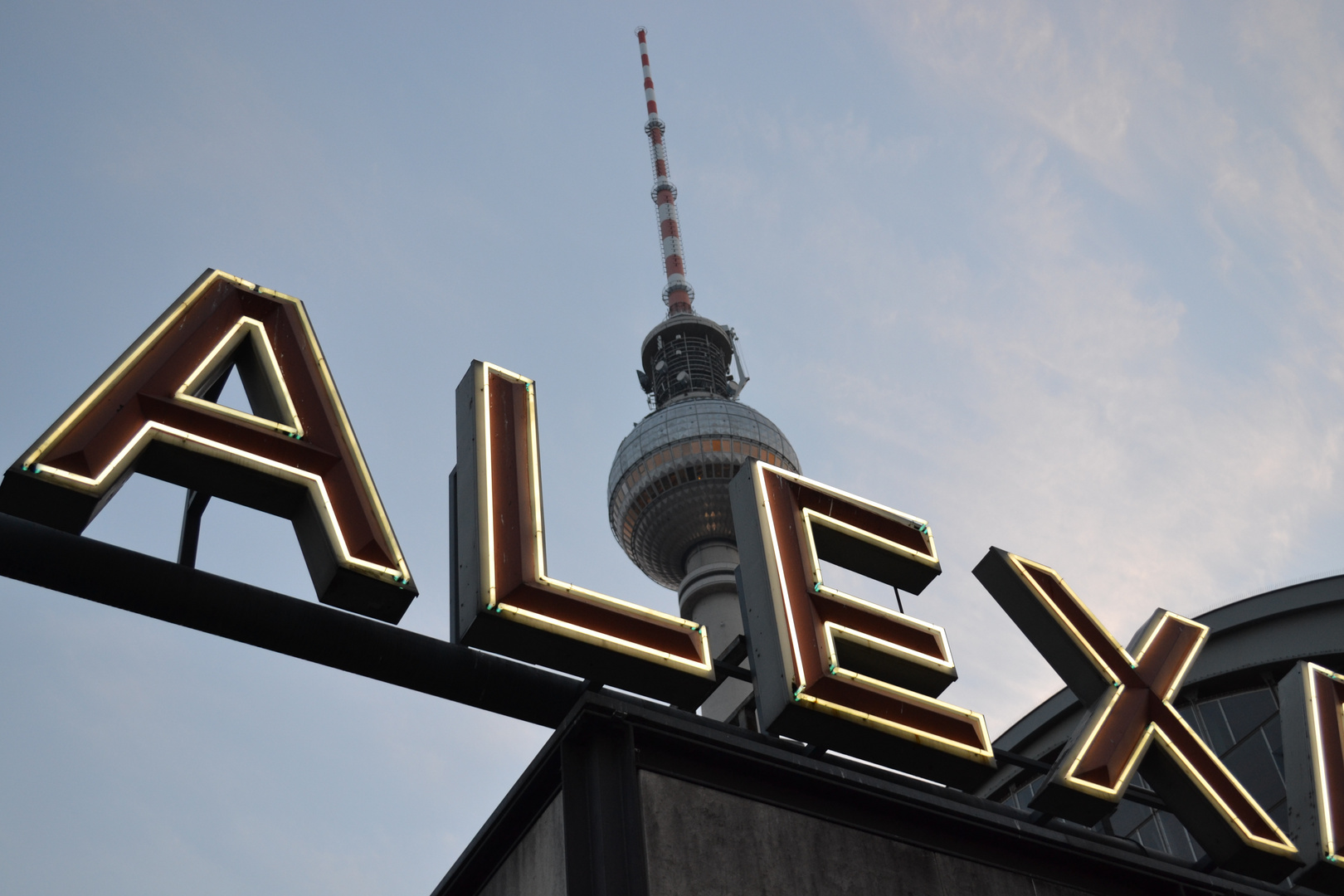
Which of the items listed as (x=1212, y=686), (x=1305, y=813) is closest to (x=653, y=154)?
(x=1212, y=686)

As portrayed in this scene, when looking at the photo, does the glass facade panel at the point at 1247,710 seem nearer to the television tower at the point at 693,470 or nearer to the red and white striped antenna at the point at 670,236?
the television tower at the point at 693,470

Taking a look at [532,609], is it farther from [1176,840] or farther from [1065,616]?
[1176,840]

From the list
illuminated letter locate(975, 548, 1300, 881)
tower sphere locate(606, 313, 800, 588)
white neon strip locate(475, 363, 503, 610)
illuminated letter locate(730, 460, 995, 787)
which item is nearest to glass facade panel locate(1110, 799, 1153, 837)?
illuminated letter locate(975, 548, 1300, 881)

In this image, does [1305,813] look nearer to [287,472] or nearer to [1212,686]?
[287,472]

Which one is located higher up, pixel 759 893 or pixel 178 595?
pixel 178 595

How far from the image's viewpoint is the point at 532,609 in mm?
9969

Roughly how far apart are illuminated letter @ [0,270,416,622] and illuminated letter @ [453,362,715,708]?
0.66m

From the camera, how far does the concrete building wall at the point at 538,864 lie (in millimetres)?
8875

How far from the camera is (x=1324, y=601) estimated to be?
25875 millimetres

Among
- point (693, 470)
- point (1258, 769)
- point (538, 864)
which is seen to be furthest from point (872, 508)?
point (693, 470)

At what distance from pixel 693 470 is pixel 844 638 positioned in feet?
211

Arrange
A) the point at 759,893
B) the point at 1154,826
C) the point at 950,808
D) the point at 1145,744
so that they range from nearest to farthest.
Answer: the point at 759,893, the point at 950,808, the point at 1145,744, the point at 1154,826

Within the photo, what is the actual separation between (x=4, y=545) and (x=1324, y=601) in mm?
25135

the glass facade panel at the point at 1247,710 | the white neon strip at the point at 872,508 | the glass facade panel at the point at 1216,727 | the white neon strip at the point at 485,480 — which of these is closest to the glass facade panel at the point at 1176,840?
the glass facade panel at the point at 1216,727
